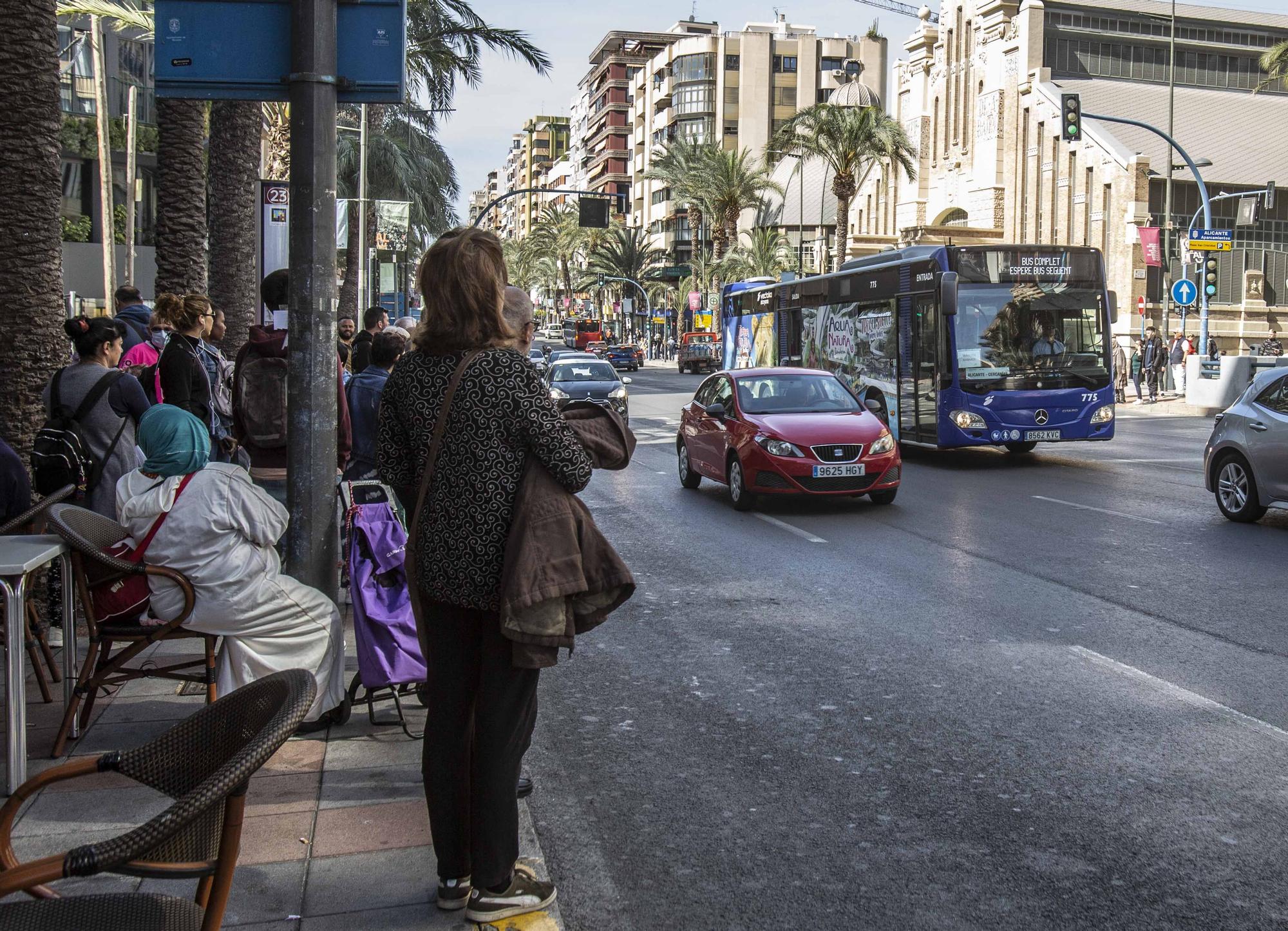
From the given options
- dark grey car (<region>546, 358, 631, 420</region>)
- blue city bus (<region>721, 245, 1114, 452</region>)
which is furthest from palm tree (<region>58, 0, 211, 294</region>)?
dark grey car (<region>546, 358, 631, 420</region>)

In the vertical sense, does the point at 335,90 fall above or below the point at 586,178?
below

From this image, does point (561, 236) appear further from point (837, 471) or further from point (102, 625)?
point (102, 625)

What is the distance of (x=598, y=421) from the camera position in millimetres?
3602

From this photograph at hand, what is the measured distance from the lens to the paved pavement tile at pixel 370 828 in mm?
4105

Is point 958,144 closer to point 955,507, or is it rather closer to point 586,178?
point 955,507

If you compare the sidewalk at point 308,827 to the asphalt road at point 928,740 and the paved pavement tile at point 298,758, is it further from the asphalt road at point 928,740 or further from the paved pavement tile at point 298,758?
the asphalt road at point 928,740

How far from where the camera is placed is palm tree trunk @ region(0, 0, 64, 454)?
24.1 ft

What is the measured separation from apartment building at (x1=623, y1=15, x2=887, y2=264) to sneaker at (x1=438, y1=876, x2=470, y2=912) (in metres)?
105

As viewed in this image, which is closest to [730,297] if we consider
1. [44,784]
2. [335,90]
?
[335,90]

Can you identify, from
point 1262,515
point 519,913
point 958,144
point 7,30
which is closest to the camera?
point 519,913

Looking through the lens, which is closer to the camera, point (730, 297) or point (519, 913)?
point (519, 913)

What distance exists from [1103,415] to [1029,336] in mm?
1535

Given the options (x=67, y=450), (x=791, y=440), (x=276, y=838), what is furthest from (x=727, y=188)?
(x=276, y=838)

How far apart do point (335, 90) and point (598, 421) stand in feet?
7.38
